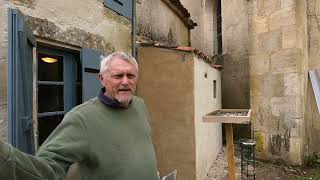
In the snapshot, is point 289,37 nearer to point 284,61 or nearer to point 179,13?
point 284,61

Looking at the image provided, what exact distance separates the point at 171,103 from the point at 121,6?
1.83 metres

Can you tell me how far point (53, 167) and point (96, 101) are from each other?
59 cm

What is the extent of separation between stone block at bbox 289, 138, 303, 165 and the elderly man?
600 cm

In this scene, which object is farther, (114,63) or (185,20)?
(185,20)

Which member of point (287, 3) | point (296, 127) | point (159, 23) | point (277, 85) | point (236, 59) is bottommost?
point (296, 127)

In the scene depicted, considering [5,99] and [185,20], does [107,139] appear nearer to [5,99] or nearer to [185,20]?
[5,99]

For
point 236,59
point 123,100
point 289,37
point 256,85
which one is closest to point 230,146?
point 123,100

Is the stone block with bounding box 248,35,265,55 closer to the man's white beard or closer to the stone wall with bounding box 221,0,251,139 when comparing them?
the stone wall with bounding box 221,0,251,139

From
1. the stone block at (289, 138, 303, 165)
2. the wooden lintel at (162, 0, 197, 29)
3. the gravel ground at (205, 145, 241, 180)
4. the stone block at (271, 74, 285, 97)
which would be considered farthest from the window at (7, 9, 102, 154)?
the stone block at (289, 138, 303, 165)

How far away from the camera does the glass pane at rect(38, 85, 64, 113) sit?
367cm

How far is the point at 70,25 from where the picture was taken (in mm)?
3652

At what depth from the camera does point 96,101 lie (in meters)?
1.95

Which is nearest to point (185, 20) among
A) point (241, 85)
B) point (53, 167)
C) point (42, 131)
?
point (241, 85)

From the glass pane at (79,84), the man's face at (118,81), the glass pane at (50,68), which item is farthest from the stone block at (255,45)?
the man's face at (118,81)
